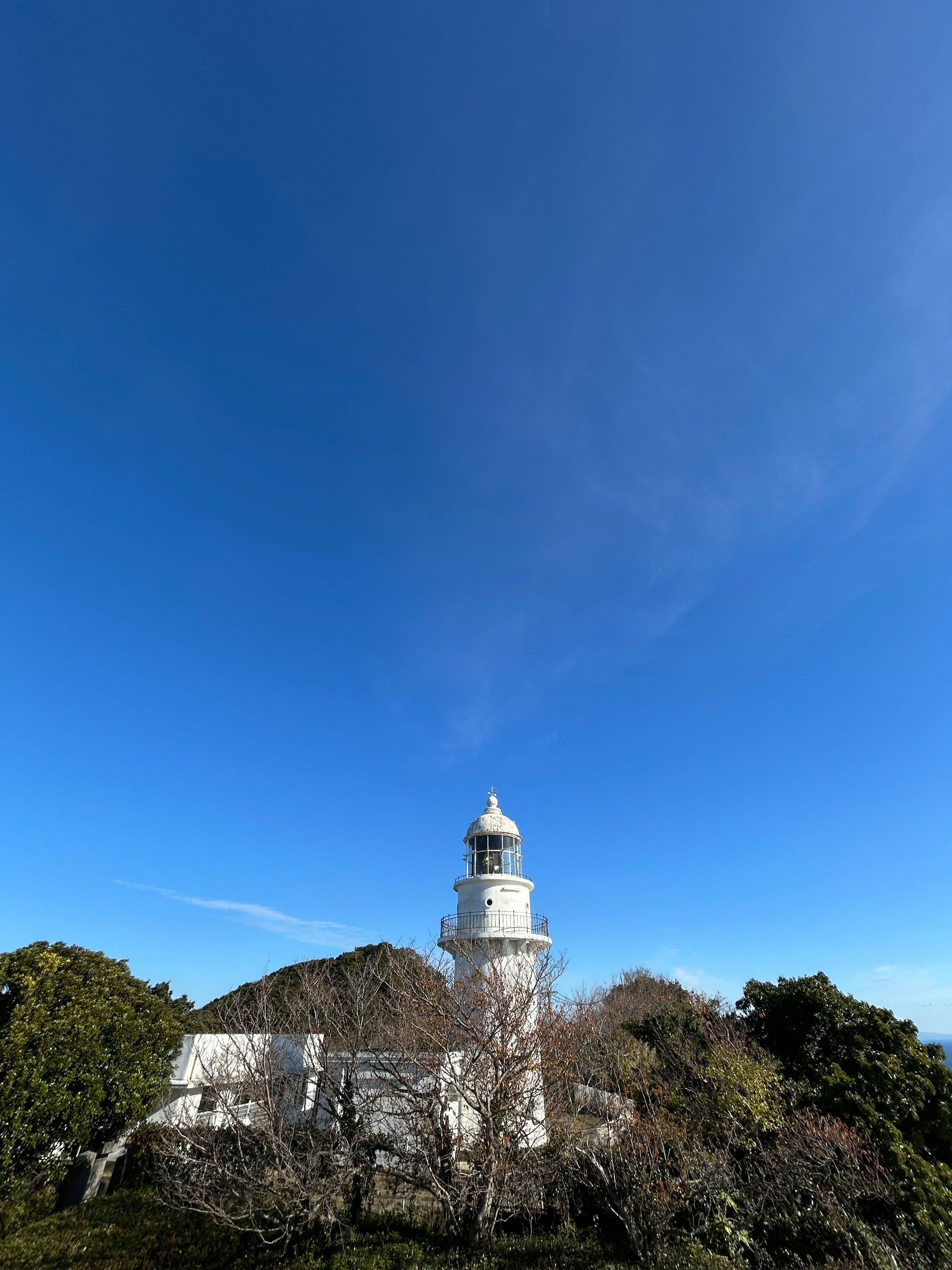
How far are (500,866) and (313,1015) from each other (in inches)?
307

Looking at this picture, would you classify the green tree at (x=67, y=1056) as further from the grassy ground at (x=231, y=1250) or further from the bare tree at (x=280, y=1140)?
the bare tree at (x=280, y=1140)

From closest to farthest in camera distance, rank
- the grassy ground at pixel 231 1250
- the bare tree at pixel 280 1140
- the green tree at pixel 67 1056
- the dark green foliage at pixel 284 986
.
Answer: the grassy ground at pixel 231 1250
the bare tree at pixel 280 1140
the green tree at pixel 67 1056
the dark green foliage at pixel 284 986

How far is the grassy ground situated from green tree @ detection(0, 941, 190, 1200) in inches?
60.5

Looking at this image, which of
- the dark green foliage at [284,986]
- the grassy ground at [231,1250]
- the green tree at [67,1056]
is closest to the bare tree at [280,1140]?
the grassy ground at [231,1250]

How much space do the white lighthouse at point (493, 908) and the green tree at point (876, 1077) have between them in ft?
27.5

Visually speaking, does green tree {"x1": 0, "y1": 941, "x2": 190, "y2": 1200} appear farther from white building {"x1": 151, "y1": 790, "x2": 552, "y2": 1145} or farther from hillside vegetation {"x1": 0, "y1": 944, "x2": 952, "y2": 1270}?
white building {"x1": 151, "y1": 790, "x2": 552, "y2": 1145}

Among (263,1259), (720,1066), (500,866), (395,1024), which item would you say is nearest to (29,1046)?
(263,1259)

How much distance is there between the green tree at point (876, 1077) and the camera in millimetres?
10383

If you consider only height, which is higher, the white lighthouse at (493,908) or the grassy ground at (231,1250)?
the white lighthouse at (493,908)

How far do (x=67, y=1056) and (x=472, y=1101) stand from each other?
33.1ft

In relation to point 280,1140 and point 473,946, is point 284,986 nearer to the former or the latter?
point 473,946

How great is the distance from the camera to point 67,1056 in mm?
13805

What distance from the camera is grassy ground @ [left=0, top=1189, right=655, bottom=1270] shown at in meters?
10.3

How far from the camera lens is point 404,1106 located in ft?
40.1
